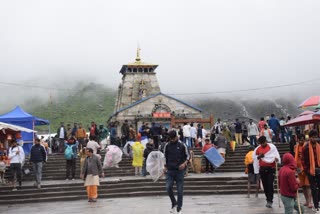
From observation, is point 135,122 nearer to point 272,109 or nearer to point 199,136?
point 199,136

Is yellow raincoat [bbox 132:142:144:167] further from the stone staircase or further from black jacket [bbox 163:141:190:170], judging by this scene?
black jacket [bbox 163:141:190:170]

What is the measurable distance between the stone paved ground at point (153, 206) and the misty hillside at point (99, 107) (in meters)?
67.5

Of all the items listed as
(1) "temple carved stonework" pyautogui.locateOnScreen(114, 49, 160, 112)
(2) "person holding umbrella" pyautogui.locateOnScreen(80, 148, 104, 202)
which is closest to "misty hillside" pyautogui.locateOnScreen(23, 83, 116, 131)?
(1) "temple carved stonework" pyautogui.locateOnScreen(114, 49, 160, 112)

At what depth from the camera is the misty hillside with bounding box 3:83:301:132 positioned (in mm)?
91062

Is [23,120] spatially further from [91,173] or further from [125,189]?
[91,173]

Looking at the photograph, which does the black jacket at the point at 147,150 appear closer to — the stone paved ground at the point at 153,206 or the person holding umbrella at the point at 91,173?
the stone paved ground at the point at 153,206

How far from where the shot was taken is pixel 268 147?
11.4 metres

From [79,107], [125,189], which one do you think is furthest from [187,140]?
[79,107]

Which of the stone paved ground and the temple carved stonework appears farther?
the temple carved stonework

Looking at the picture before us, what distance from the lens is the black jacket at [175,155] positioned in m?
10.4

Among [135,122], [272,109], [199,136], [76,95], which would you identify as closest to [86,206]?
[199,136]

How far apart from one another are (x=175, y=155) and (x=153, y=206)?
2.88m

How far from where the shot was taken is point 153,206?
41.8 ft

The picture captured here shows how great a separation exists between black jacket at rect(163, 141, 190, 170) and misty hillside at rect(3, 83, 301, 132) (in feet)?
234
